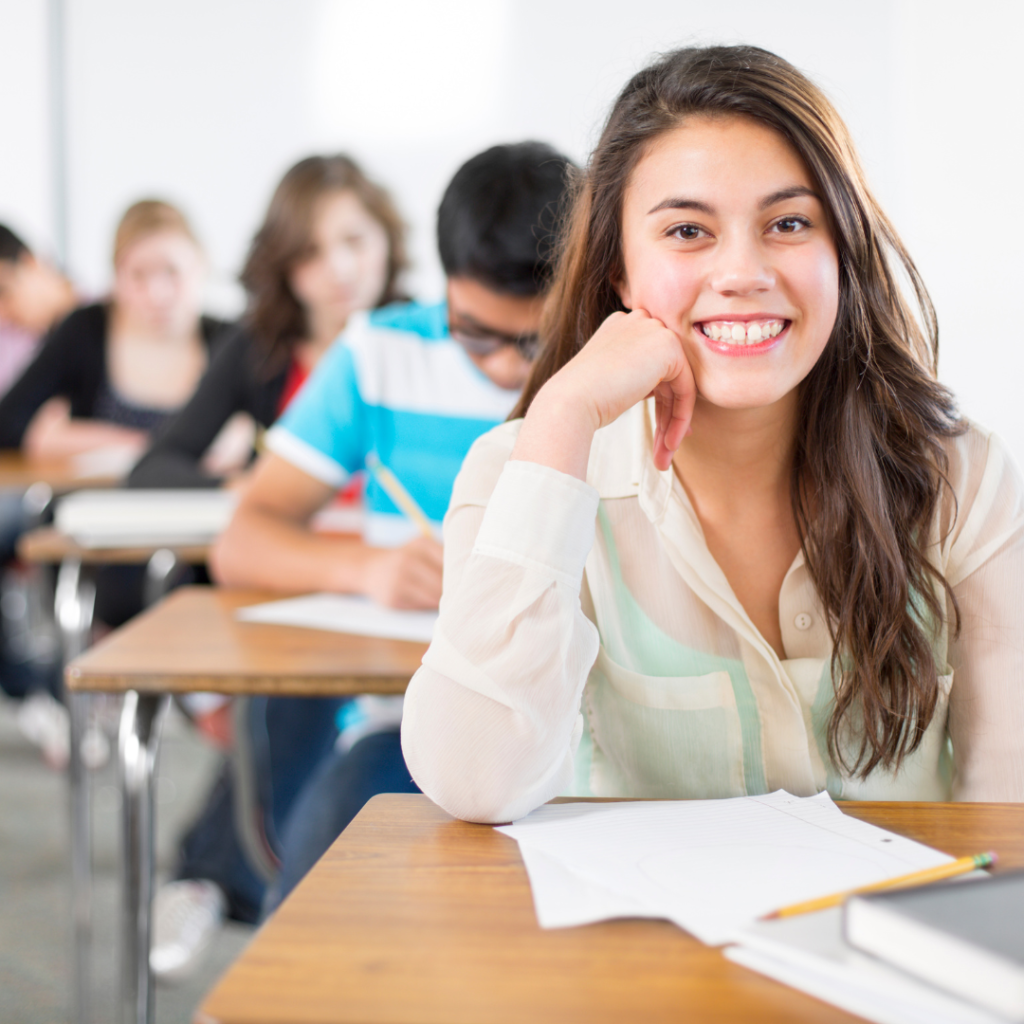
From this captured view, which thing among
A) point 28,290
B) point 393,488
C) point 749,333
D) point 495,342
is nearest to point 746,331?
point 749,333

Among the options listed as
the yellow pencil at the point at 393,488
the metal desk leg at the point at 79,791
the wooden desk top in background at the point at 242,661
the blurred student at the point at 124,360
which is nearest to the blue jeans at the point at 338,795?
the wooden desk top in background at the point at 242,661

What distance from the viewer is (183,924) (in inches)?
81.4

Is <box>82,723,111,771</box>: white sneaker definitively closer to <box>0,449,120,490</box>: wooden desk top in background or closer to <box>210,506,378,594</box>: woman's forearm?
<box>0,449,120,490</box>: wooden desk top in background

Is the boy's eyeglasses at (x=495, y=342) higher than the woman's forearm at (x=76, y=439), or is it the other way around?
the boy's eyeglasses at (x=495, y=342)

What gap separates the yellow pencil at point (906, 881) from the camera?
0.63 meters

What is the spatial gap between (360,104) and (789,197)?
14.5 feet

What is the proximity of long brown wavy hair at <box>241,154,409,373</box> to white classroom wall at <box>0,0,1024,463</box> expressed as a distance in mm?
1717

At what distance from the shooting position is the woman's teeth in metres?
1.01

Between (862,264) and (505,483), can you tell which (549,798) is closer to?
(505,483)

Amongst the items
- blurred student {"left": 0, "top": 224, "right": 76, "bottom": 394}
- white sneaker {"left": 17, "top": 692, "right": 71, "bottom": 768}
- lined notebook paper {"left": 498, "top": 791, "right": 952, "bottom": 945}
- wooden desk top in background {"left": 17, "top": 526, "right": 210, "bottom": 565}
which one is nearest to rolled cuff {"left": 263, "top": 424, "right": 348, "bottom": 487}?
wooden desk top in background {"left": 17, "top": 526, "right": 210, "bottom": 565}

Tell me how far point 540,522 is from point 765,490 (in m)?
0.34

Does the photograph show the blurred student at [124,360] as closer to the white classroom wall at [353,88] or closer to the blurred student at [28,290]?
the blurred student at [28,290]

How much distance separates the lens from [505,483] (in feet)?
2.97

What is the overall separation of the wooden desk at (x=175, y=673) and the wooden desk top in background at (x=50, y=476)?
142cm
